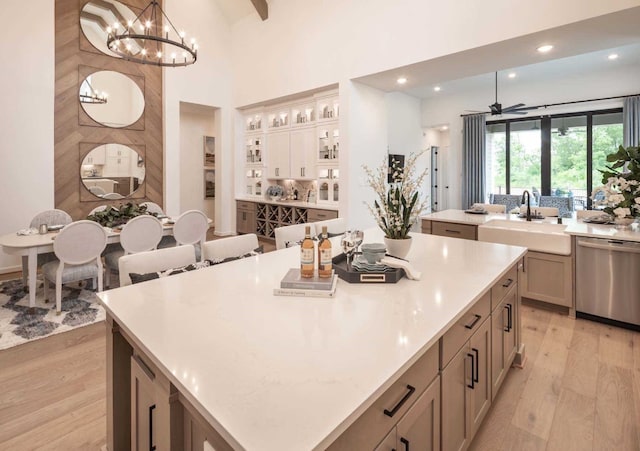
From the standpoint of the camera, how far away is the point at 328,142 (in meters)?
6.28

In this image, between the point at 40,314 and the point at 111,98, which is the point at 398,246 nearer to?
the point at 40,314

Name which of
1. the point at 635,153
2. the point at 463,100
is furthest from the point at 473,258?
the point at 463,100

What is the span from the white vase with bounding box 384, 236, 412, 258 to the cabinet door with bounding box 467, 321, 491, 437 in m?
0.56

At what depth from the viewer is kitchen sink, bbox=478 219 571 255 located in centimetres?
341

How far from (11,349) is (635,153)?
225 inches

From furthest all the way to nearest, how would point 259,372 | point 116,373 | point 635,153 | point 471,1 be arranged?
point 471,1, point 635,153, point 116,373, point 259,372

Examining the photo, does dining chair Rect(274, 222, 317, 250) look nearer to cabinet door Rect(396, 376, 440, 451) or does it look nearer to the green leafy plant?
cabinet door Rect(396, 376, 440, 451)

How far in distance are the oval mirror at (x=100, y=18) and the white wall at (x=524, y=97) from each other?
7175 mm

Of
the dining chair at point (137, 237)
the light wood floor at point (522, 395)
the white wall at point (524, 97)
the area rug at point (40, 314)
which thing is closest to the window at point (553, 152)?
the white wall at point (524, 97)

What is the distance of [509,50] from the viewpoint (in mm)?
4340

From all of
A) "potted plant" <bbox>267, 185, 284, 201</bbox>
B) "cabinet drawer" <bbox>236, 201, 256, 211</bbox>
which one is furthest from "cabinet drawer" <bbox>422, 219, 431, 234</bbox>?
"cabinet drawer" <bbox>236, 201, 256, 211</bbox>

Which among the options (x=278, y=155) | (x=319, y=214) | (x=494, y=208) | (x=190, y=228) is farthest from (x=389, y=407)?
(x=278, y=155)

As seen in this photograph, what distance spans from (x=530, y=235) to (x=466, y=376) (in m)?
2.56

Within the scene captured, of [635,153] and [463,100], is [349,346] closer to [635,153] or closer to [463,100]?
[635,153]
